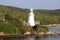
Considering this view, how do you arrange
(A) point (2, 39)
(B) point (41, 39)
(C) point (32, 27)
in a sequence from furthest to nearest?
(C) point (32, 27) → (B) point (41, 39) → (A) point (2, 39)

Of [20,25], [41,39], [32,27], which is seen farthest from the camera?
[32,27]

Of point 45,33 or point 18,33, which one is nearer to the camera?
point 18,33

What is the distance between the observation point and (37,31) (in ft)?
362

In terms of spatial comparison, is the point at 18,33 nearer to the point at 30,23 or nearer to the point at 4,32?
the point at 4,32

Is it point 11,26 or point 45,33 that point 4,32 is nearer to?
point 11,26

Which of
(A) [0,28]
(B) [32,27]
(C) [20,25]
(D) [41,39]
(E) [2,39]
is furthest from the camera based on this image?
(B) [32,27]

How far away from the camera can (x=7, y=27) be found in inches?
4006

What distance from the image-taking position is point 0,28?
10038 centimetres

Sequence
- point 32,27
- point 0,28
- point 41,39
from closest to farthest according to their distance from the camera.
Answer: point 41,39 < point 0,28 < point 32,27

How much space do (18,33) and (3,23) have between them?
6.45 meters

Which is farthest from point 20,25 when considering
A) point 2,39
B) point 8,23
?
point 2,39

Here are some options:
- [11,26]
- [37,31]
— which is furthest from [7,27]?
[37,31]

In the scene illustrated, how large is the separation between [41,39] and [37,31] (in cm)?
1626

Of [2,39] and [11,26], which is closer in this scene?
[2,39]
